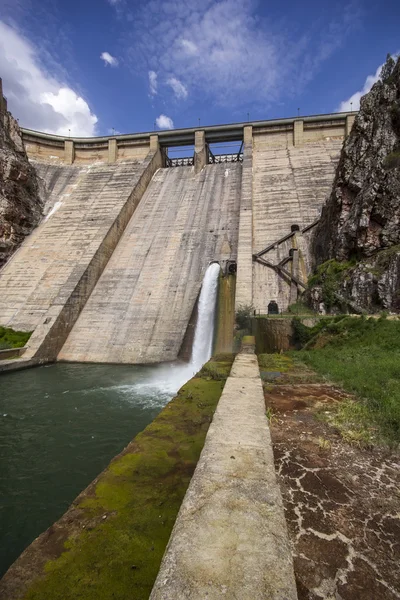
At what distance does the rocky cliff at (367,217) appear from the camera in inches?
490

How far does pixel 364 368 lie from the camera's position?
19.9 ft

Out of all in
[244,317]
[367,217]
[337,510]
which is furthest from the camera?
[367,217]

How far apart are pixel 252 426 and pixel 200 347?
11797 millimetres

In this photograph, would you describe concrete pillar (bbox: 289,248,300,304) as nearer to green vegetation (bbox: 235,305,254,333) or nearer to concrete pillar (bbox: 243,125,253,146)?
green vegetation (bbox: 235,305,254,333)

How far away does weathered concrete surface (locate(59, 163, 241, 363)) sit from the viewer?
15602 mm

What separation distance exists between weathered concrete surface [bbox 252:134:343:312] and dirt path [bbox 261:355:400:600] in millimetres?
14002

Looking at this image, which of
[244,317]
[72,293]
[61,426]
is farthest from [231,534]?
[72,293]

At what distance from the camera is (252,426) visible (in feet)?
9.15

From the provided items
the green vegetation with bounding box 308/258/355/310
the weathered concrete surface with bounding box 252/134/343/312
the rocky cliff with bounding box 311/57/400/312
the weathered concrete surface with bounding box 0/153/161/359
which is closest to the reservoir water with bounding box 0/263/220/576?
the weathered concrete surface with bounding box 0/153/161/359

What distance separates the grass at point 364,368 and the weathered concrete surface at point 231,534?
174cm

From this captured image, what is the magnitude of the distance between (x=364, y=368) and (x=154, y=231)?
18233mm

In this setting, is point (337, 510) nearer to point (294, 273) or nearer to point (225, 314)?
point (225, 314)

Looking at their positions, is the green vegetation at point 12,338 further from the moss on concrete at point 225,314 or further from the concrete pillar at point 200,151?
the concrete pillar at point 200,151

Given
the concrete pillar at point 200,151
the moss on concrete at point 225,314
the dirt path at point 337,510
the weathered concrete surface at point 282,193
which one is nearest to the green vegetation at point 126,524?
the dirt path at point 337,510
